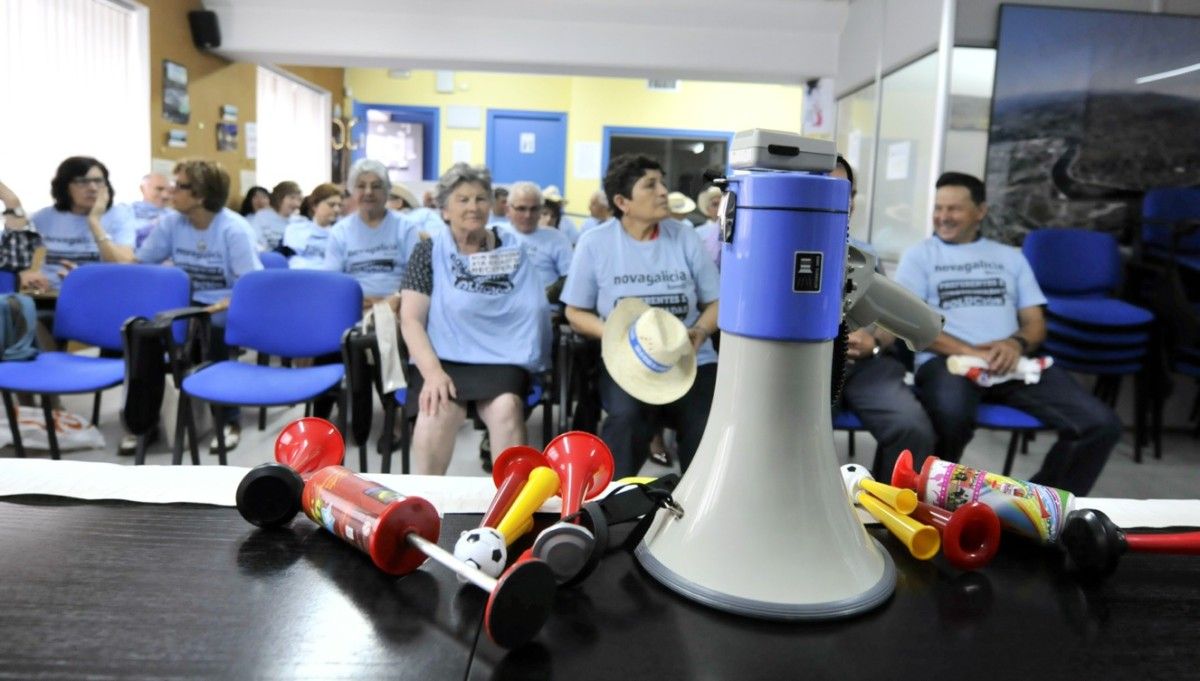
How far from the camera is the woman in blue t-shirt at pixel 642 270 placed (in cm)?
267

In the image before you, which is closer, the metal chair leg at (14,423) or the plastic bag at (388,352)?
the plastic bag at (388,352)

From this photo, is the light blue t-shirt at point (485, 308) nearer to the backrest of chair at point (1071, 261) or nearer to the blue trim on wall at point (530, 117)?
the backrest of chair at point (1071, 261)

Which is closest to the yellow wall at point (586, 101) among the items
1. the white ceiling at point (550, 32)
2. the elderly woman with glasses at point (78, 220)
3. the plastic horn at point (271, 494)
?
the white ceiling at point (550, 32)

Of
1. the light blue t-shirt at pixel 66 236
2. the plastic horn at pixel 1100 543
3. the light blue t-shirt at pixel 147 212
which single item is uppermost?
the light blue t-shirt at pixel 147 212

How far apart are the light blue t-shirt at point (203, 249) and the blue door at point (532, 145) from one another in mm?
7120

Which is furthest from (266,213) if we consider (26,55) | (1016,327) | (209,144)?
(1016,327)

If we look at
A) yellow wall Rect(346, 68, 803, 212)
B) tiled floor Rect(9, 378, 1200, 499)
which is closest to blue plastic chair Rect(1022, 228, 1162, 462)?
tiled floor Rect(9, 378, 1200, 499)

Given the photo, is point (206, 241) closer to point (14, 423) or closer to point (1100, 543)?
point (14, 423)

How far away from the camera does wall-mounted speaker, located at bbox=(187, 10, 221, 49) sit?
6699mm

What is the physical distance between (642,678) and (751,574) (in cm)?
13

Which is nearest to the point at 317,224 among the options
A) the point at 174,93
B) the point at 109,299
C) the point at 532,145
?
the point at 174,93

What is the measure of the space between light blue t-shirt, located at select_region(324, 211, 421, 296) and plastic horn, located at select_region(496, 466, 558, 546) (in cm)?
329

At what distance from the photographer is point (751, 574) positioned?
2.01 ft

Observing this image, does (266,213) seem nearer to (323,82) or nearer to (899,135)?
(323,82)
